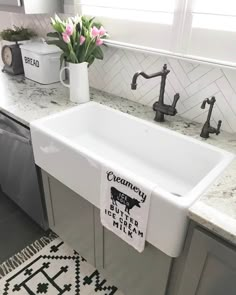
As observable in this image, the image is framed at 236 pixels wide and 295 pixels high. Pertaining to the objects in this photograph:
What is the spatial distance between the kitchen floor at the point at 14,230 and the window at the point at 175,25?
1.39 m

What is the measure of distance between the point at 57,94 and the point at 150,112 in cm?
64

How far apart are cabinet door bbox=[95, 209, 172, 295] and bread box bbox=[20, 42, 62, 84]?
1102 mm

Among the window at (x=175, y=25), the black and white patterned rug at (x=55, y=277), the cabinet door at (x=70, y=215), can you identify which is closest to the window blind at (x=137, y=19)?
the window at (x=175, y=25)

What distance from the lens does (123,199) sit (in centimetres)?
95

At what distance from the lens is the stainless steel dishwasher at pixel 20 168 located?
56.2 inches

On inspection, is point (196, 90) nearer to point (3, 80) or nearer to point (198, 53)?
point (198, 53)

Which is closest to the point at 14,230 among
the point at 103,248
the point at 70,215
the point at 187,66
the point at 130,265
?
the point at 70,215

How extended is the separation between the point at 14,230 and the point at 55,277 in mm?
501

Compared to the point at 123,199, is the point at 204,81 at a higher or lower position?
higher

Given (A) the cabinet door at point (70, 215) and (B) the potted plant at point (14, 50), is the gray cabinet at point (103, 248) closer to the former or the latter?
(A) the cabinet door at point (70, 215)

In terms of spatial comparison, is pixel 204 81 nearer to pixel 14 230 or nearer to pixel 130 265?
pixel 130 265

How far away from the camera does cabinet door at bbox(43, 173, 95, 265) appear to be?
127 centimetres

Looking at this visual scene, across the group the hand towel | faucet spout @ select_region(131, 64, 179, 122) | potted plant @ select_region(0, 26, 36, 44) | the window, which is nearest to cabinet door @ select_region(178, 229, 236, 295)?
the hand towel

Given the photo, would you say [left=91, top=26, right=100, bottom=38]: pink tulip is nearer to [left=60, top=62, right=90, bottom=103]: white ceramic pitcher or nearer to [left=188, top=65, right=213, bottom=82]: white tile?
[left=60, top=62, right=90, bottom=103]: white ceramic pitcher
